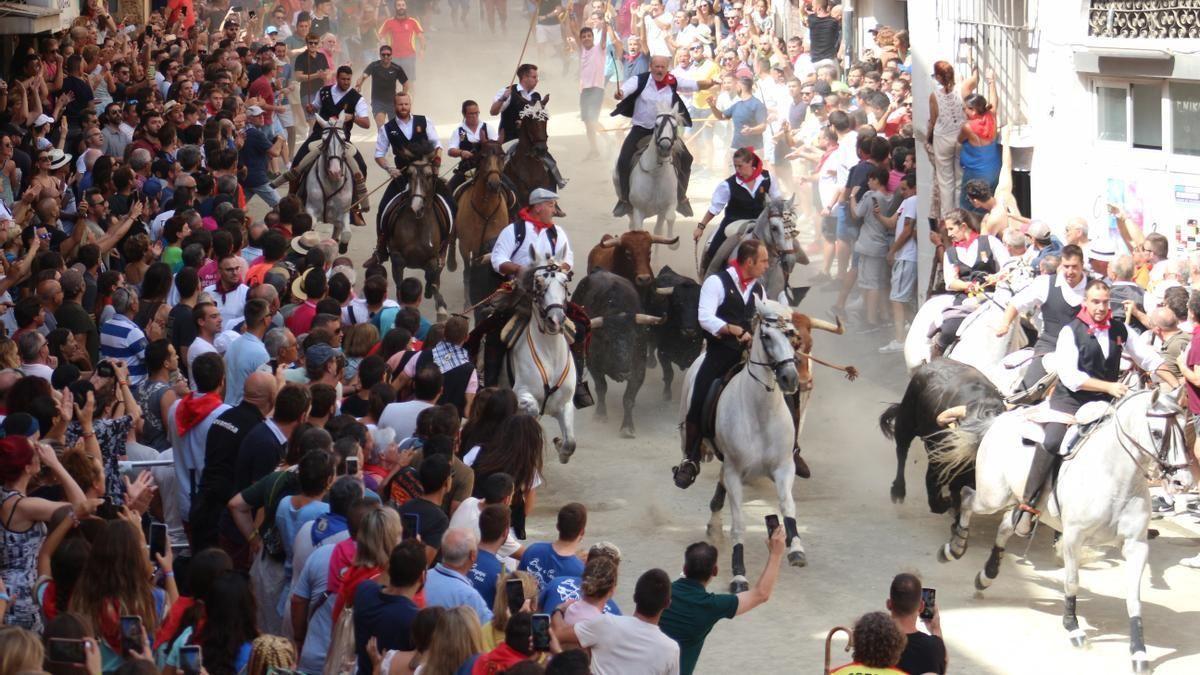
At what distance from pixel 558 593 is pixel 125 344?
15.4ft

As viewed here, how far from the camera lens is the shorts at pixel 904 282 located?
17938mm

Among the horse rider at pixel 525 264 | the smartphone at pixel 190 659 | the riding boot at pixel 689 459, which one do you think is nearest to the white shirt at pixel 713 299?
the riding boot at pixel 689 459

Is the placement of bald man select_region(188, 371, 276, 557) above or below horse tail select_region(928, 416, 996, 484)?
above

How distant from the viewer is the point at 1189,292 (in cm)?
A: 1297

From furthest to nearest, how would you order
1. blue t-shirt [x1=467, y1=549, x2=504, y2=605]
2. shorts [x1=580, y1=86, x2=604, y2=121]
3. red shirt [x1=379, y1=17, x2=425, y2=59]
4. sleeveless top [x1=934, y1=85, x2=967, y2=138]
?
1. red shirt [x1=379, y1=17, x2=425, y2=59]
2. shorts [x1=580, y1=86, x2=604, y2=121]
3. sleeveless top [x1=934, y1=85, x2=967, y2=138]
4. blue t-shirt [x1=467, y1=549, x2=504, y2=605]

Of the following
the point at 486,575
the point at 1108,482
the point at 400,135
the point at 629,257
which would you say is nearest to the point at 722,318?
the point at 1108,482

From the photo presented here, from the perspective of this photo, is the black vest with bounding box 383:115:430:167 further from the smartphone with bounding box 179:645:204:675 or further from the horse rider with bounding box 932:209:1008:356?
the smartphone with bounding box 179:645:204:675

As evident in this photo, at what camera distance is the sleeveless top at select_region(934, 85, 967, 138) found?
1766 cm

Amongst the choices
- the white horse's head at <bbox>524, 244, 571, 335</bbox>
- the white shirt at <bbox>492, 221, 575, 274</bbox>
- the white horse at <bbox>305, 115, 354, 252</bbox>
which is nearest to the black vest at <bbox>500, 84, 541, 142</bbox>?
the white horse at <bbox>305, 115, 354, 252</bbox>

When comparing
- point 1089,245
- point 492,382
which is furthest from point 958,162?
point 492,382

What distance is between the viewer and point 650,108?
66.1 ft

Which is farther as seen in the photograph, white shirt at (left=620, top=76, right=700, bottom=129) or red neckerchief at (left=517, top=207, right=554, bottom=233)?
white shirt at (left=620, top=76, right=700, bottom=129)

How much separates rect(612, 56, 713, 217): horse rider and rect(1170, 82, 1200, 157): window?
5.84 metres

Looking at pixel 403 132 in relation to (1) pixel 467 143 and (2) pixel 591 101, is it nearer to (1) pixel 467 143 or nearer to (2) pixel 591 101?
(1) pixel 467 143
